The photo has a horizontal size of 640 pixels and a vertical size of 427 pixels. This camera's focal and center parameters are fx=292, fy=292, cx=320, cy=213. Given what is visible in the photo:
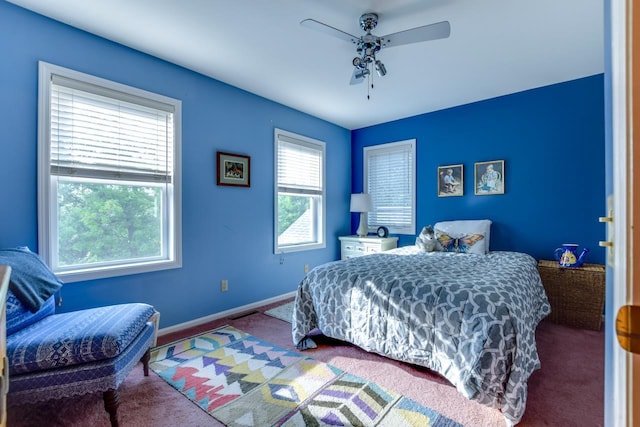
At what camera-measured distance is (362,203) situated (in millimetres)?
4402

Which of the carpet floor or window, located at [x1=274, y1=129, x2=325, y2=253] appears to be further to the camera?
window, located at [x1=274, y1=129, x2=325, y2=253]

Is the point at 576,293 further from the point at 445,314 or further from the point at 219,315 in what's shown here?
the point at 219,315

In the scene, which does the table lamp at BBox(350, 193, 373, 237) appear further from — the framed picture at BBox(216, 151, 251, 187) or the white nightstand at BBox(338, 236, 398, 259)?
the framed picture at BBox(216, 151, 251, 187)

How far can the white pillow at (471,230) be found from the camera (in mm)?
3209

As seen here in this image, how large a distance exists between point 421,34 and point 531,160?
2290mm

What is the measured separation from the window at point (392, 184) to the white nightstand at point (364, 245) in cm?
28

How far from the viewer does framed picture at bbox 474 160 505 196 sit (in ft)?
11.5

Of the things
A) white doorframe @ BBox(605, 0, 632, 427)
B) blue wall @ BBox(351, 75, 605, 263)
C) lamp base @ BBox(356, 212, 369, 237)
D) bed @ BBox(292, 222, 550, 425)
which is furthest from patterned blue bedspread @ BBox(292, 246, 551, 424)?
lamp base @ BBox(356, 212, 369, 237)

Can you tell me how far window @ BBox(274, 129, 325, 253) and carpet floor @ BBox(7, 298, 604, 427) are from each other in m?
1.79

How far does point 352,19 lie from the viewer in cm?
214

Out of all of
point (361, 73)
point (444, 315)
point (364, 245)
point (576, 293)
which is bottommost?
point (576, 293)

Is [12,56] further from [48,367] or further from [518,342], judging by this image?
[518,342]

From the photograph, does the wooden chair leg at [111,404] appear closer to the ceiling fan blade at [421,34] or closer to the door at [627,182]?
the door at [627,182]

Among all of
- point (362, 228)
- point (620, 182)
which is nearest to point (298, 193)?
point (362, 228)
